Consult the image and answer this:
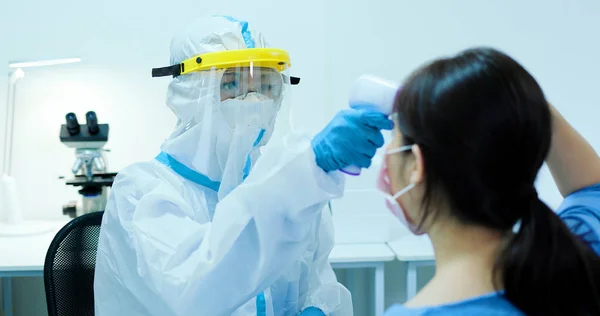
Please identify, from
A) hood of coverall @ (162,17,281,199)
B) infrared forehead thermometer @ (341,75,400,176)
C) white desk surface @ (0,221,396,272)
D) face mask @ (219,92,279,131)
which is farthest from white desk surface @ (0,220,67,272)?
infrared forehead thermometer @ (341,75,400,176)

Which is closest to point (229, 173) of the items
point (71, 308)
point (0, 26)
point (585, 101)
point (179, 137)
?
point (179, 137)

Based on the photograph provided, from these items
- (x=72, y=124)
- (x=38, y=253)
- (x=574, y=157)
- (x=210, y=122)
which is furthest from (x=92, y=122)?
(x=574, y=157)

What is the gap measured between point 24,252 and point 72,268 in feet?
2.27

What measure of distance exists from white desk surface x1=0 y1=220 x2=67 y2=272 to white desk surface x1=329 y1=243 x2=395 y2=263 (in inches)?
42.6

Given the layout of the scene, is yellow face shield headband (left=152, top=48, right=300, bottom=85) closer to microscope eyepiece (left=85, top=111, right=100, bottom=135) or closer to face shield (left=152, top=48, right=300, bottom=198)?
face shield (left=152, top=48, right=300, bottom=198)

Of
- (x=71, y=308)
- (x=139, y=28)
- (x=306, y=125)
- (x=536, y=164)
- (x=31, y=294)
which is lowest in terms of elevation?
(x=31, y=294)

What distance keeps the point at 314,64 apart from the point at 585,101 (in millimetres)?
1333

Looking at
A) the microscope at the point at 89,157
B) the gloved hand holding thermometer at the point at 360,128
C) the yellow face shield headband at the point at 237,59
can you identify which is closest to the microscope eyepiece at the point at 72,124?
the microscope at the point at 89,157

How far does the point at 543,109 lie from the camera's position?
→ 0.65 meters

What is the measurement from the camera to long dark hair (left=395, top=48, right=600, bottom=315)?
24.7 inches

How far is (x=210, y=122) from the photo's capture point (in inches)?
45.1

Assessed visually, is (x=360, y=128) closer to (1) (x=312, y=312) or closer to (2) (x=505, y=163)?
(2) (x=505, y=163)

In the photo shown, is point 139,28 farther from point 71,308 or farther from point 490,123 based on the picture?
point 490,123

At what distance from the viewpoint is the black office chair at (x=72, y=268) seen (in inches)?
50.6
